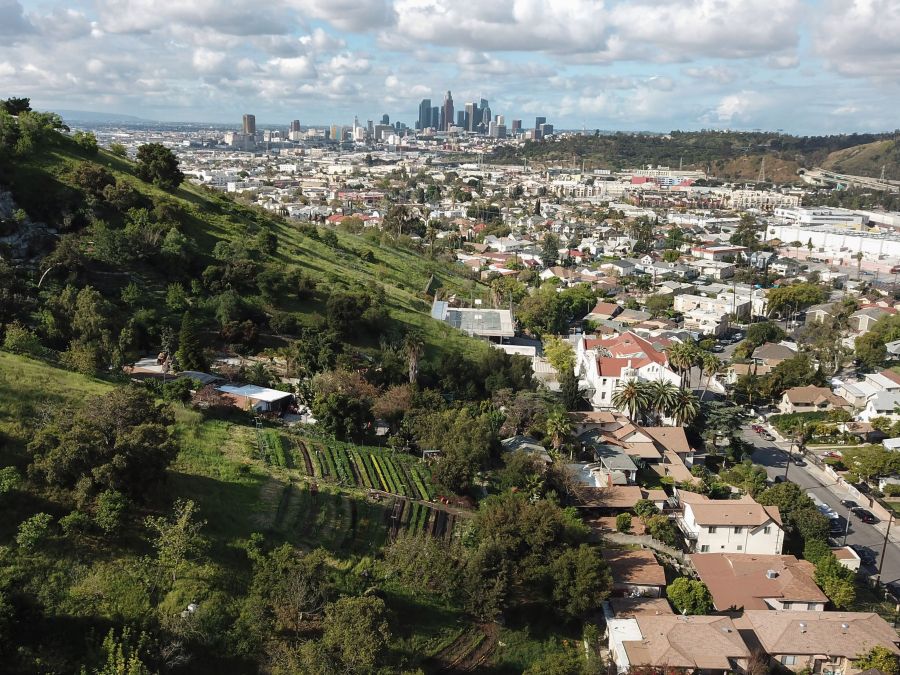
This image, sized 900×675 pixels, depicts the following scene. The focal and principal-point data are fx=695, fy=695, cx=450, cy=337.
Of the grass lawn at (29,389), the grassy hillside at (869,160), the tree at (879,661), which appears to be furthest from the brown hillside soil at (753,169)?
the grass lawn at (29,389)

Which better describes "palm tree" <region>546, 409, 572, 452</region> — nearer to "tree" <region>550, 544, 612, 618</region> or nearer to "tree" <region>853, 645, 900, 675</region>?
"tree" <region>550, 544, 612, 618</region>

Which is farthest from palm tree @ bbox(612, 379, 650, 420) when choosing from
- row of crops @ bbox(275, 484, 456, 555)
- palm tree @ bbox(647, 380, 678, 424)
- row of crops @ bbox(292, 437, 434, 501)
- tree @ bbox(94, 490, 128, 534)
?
tree @ bbox(94, 490, 128, 534)

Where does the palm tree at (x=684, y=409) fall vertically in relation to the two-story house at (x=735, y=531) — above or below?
above

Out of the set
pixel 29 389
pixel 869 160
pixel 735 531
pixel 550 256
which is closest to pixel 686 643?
pixel 735 531

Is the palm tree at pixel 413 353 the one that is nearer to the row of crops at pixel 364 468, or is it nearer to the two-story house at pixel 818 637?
the row of crops at pixel 364 468

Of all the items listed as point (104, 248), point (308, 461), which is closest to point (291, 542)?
point (308, 461)

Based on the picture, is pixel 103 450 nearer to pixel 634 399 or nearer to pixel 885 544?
pixel 634 399

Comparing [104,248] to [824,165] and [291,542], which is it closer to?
[291,542]
